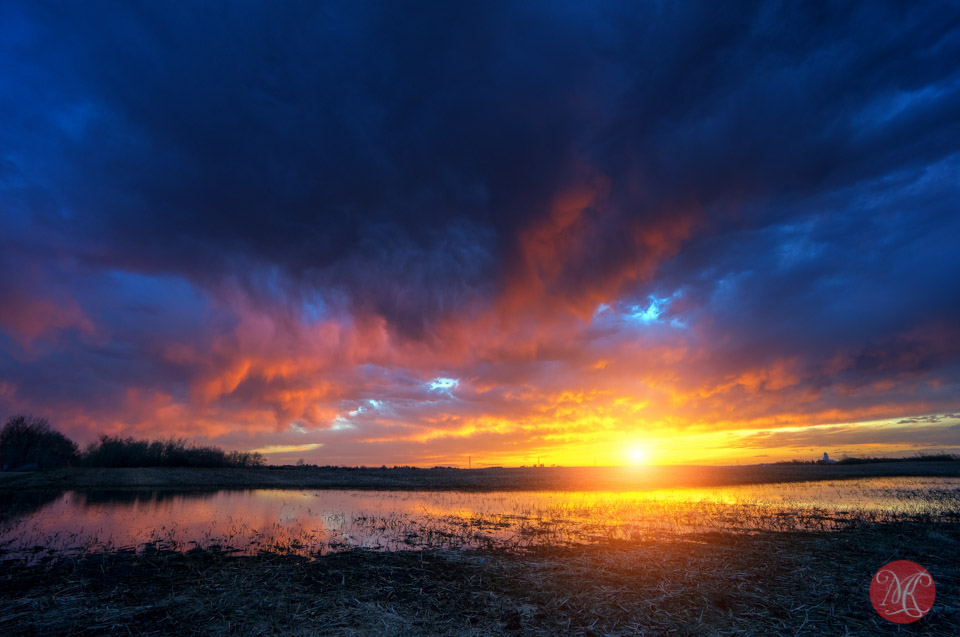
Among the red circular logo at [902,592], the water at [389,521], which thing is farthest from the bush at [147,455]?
the red circular logo at [902,592]

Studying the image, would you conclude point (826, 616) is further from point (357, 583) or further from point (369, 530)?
Result: point (369, 530)

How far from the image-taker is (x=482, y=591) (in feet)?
38.9

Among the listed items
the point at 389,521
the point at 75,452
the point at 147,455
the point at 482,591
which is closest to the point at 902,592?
the point at 482,591

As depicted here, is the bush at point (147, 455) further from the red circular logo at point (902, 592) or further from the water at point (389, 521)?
the red circular logo at point (902, 592)

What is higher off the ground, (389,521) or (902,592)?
(902,592)

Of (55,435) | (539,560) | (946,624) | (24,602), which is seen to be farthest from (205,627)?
(55,435)

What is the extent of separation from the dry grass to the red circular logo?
0.95ft

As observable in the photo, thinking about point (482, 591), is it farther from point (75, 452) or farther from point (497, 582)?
point (75, 452)

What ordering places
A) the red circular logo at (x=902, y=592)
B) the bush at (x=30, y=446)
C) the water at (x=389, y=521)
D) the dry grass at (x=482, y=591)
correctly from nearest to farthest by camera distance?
the dry grass at (x=482, y=591) < the red circular logo at (x=902, y=592) < the water at (x=389, y=521) < the bush at (x=30, y=446)

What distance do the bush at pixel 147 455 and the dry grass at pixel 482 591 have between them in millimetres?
136821

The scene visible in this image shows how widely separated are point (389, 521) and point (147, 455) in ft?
449

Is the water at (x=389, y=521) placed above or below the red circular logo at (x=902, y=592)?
below

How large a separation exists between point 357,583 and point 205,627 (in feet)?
14.4

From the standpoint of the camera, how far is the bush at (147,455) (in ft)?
389
